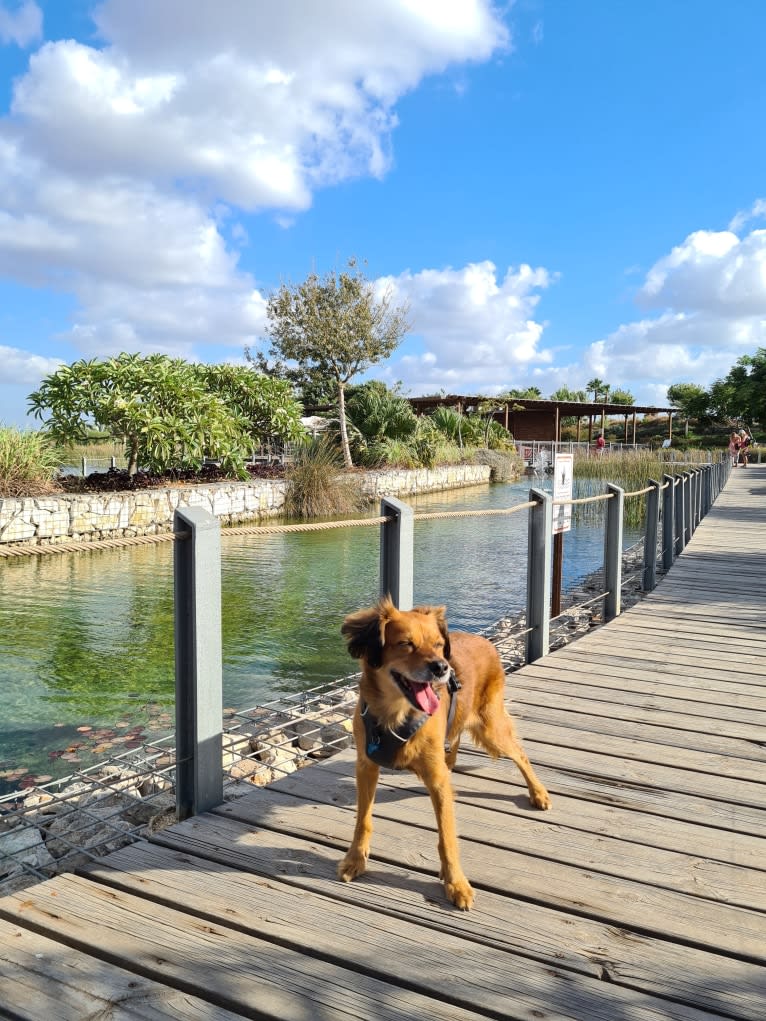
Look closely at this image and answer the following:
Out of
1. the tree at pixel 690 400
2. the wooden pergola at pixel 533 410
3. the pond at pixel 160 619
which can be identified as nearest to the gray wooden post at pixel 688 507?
the pond at pixel 160 619

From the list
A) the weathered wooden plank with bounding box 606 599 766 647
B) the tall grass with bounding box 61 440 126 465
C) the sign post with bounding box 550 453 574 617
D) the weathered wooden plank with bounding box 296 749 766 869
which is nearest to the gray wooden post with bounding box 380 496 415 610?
the weathered wooden plank with bounding box 296 749 766 869

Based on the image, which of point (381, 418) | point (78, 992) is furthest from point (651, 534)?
point (381, 418)

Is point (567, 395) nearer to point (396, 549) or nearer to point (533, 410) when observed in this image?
point (533, 410)

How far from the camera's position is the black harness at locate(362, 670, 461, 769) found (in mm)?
1953

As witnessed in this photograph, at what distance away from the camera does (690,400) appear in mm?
65250

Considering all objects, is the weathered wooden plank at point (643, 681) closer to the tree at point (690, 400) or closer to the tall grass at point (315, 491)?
the tall grass at point (315, 491)

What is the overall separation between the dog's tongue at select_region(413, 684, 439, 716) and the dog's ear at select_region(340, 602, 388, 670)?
0.37 ft

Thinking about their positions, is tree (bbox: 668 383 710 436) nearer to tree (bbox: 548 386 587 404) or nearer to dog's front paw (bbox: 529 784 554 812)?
tree (bbox: 548 386 587 404)

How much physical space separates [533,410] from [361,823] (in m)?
43.6

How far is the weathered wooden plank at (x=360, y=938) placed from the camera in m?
1.61

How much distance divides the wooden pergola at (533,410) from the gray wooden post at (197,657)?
32950 millimetres

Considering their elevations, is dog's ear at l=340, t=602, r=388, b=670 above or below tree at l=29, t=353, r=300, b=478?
below

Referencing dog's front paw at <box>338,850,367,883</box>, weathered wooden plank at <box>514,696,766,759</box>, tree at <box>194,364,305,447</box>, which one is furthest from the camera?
tree at <box>194,364,305,447</box>

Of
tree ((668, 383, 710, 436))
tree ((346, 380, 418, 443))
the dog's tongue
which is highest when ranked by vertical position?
tree ((668, 383, 710, 436))
